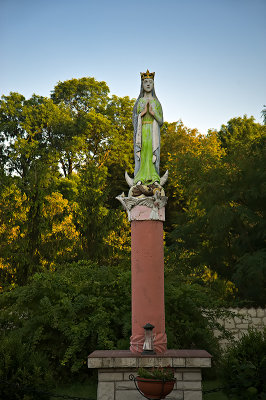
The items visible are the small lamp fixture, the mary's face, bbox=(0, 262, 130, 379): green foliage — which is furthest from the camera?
bbox=(0, 262, 130, 379): green foliage

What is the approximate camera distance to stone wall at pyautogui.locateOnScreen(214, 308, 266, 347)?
14.8 metres

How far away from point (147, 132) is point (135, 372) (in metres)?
A: 4.91

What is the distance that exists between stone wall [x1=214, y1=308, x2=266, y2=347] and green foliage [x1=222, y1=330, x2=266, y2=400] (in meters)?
7.66

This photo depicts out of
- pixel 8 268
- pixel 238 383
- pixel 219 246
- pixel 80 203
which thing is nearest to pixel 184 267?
pixel 219 246

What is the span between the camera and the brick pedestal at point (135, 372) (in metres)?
7.20

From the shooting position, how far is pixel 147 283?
327 inches

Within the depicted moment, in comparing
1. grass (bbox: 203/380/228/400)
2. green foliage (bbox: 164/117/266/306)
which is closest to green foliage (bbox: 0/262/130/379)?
grass (bbox: 203/380/228/400)

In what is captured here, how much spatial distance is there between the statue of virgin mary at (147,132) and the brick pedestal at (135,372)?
141 inches

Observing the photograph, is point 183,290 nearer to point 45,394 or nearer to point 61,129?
point 45,394

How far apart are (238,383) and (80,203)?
11.7 meters

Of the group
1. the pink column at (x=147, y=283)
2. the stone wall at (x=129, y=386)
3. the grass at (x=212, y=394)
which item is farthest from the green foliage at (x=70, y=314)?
the stone wall at (x=129, y=386)

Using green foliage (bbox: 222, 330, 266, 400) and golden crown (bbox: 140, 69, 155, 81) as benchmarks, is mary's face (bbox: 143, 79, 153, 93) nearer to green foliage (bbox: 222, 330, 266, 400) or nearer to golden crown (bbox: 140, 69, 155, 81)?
golden crown (bbox: 140, 69, 155, 81)

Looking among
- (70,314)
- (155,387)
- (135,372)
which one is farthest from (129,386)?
(70,314)

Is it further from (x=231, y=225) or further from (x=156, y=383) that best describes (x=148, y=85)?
(x=231, y=225)
